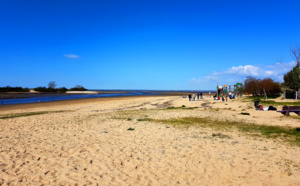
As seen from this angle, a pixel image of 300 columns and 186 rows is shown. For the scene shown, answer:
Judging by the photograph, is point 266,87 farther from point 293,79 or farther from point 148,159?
point 148,159

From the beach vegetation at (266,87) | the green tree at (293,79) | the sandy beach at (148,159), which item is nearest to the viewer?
the sandy beach at (148,159)

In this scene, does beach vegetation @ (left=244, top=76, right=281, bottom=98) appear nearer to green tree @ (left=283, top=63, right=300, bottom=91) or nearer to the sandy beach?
green tree @ (left=283, top=63, right=300, bottom=91)

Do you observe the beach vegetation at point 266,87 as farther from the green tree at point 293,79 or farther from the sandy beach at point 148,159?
the sandy beach at point 148,159

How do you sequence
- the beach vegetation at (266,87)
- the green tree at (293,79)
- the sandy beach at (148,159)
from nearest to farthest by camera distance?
the sandy beach at (148,159)
the green tree at (293,79)
the beach vegetation at (266,87)

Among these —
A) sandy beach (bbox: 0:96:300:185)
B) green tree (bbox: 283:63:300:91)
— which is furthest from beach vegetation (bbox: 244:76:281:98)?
sandy beach (bbox: 0:96:300:185)

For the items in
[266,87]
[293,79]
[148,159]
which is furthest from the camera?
[266,87]

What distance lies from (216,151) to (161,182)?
3101mm

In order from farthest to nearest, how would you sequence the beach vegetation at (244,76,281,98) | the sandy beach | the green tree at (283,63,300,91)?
the beach vegetation at (244,76,281,98) → the green tree at (283,63,300,91) → the sandy beach

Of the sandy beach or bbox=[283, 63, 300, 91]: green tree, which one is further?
bbox=[283, 63, 300, 91]: green tree

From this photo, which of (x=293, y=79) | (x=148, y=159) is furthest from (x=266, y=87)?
(x=148, y=159)

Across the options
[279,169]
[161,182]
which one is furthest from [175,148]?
[279,169]

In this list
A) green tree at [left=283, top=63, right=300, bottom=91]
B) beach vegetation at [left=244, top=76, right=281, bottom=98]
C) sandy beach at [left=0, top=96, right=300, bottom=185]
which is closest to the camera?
sandy beach at [left=0, top=96, right=300, bottom=185]

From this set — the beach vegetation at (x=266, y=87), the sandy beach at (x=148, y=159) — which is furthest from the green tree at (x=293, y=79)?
the sandy beach at (x=148, y=159)

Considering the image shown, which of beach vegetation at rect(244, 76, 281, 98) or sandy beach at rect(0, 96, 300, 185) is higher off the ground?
beach vegetation at rect(244, 76, 281, 98)
